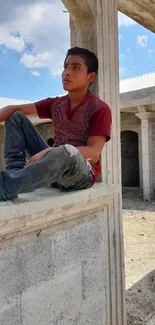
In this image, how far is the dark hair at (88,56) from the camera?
1.58 m

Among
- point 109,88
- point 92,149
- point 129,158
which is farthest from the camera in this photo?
point 129,158

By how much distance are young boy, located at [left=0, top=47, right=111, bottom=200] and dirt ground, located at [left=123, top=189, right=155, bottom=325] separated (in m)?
1.48

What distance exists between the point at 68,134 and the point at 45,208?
1.80ft

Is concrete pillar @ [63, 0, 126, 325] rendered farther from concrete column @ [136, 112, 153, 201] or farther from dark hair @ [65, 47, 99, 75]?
concrete column @ [136, 112, 153, 201]

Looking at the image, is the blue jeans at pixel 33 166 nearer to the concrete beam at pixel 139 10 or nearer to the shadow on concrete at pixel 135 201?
the concrete beam at pixel 139 10

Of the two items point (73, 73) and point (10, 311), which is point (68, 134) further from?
point (10, 311)

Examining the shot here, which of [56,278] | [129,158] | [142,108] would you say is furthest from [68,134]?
[129,158]

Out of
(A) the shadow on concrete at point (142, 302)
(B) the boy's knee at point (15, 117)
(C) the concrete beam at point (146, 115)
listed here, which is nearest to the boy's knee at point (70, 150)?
(B) the boy's knee at point (15, 117)

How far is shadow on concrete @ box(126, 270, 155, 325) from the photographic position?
2417 mm

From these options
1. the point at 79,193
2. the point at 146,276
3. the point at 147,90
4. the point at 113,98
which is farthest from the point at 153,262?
the point at 147,90

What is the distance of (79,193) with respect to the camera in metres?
1.29

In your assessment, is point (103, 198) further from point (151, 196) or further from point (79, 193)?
point (151, 196)

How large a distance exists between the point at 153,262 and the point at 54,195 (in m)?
3.05

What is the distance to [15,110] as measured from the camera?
159 cm
